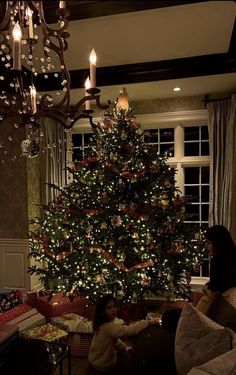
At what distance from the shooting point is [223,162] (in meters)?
4.77

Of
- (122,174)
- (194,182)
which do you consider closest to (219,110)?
(194,182)

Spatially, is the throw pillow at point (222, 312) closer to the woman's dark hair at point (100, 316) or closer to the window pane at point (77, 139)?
the woman's dark hair at point (100, 316)

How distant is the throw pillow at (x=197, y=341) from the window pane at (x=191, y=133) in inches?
143

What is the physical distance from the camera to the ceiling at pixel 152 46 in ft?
9.08

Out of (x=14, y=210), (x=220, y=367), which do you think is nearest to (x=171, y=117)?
(x=14, y=210)

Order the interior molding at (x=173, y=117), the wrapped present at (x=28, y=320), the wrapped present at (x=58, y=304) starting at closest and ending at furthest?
the wrapped present at (x=28, y=320)
the wrapped present at (x=58, y=304)
the interior molding at (x=173, y=117)

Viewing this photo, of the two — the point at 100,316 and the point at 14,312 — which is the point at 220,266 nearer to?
the point at 100,316

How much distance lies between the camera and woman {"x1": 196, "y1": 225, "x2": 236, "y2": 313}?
254 cm

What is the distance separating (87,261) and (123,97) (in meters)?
2.05

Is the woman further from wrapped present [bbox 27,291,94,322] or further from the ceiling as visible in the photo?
the ceiling

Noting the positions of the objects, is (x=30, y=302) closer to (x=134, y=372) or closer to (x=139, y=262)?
(x=139, y=262)

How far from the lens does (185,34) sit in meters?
3.28

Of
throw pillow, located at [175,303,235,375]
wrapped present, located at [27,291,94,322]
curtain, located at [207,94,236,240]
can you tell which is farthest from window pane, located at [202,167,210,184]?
throw pillow, located at [175,303,235,375]

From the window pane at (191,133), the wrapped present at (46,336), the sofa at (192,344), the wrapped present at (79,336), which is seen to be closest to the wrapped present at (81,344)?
the wrapped present at (79,336)
